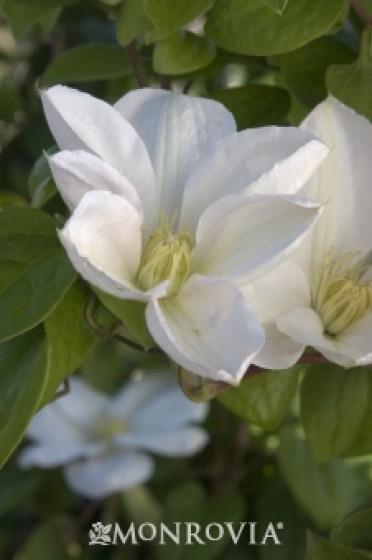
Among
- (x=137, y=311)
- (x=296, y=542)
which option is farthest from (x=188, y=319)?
(x=296, y=542)

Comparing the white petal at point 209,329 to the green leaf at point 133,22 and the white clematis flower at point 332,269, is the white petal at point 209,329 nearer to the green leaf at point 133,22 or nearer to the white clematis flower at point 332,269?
the white clematis flower at point 332,269

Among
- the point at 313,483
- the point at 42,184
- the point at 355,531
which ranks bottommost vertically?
the point at 313,483

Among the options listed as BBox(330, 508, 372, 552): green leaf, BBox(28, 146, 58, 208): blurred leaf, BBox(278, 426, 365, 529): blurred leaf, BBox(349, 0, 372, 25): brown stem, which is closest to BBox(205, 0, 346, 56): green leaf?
BBox(349, 0, 372, 25): brown stem

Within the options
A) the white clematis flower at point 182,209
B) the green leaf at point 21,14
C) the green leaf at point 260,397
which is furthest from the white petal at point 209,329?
the green leaf at point 21,14

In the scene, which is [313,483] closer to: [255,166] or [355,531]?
[355,531]

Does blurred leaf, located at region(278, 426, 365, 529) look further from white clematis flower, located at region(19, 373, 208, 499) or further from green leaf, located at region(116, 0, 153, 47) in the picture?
green leaf, located at region(116, 0, 153, 47)

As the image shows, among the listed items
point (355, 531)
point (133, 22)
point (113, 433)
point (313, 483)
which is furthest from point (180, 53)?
point (113, 433)
